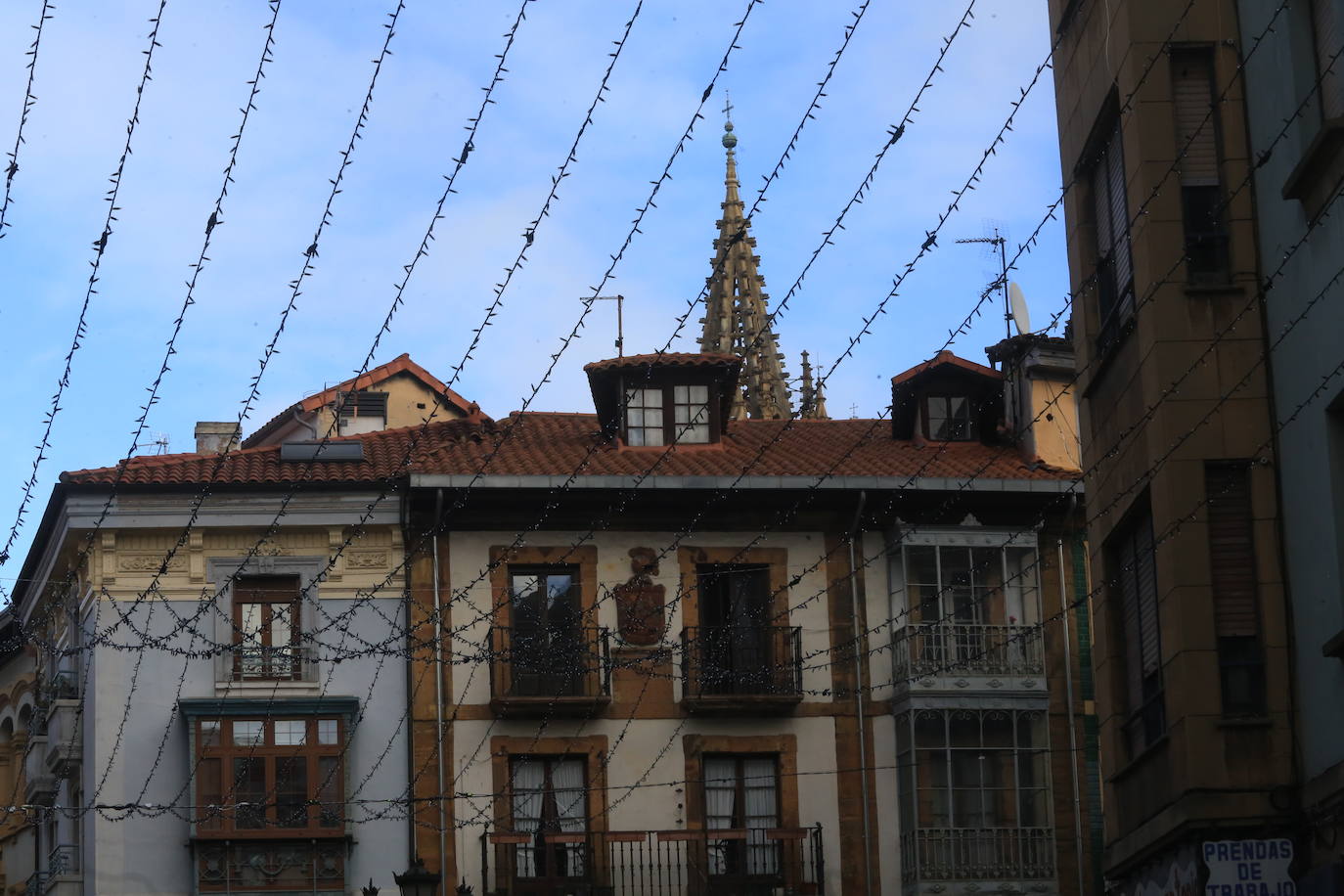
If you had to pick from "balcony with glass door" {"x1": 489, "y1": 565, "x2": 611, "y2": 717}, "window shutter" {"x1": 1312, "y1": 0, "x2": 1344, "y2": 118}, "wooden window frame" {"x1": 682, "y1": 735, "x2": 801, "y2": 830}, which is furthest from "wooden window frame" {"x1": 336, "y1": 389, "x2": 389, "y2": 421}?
"window shutter" {"x1": 1312, "y1": 0, "x2": 1344, "y2": 118}

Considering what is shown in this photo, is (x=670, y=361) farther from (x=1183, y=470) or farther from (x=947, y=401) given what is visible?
(x=1183, y=470)

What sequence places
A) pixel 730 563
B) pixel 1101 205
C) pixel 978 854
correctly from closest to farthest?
1. pixel 1101 205
2. pixel 978 854
3. pixel 730 563

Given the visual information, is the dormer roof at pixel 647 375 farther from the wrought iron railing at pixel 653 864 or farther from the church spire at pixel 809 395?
the church spire at pixel 809 395

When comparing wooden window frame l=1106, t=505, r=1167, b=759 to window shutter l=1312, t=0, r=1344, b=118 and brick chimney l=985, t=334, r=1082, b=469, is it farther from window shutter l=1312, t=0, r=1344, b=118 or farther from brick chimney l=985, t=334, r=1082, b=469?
brick chimney l=985, t=334, r=1082, b=469

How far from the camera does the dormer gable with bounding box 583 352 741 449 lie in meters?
35.8

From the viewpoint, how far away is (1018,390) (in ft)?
120

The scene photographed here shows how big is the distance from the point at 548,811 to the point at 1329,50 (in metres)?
20.2

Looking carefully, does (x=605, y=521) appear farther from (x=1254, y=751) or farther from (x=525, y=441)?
(x=1254, y=751)

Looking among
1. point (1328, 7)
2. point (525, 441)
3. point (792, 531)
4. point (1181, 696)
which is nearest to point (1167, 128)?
point (1328, 7)

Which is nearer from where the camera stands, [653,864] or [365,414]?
[653,864]

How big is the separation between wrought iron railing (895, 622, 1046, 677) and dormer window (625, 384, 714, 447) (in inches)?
191

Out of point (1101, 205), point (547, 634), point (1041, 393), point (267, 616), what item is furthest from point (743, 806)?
point (1101, 205)

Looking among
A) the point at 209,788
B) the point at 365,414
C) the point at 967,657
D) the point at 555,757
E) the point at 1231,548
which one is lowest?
the point at 209,788

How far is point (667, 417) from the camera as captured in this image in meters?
36.3
